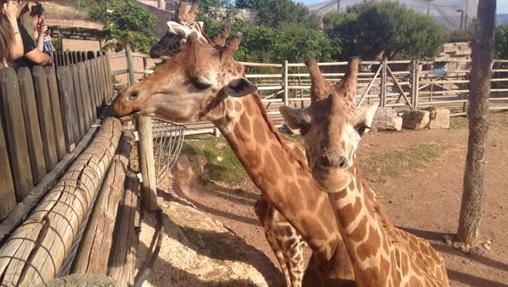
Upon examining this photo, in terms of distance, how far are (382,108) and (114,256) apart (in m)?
10.7

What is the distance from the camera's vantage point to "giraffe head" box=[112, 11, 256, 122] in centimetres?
324

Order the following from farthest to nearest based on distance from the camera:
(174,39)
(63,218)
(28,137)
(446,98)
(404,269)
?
(446,98), (174,39), (404,269), (28,137), (63,218)

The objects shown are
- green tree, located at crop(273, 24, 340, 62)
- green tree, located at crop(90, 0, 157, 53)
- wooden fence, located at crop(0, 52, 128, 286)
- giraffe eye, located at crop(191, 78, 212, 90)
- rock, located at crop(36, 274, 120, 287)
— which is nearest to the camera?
rock, located at crop(36, 274, 120, 287)

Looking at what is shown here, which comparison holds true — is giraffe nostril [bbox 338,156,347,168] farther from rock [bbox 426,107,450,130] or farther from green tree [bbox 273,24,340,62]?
green tree [bbox 273,24,340,62]

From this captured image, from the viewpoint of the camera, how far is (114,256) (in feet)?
10.2

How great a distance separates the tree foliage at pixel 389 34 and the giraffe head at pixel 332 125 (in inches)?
1109

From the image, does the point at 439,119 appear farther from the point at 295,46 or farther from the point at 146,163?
the point at 295,46

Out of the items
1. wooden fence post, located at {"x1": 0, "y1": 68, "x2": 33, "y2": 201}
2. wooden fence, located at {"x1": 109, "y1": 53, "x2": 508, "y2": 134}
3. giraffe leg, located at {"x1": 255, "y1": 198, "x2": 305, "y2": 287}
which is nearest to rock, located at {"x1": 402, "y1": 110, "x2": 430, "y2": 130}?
wooden fence, located at {"x1": 109, "y1": 53, "x2": 508, "y2": 134}

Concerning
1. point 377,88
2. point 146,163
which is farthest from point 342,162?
point 377,88

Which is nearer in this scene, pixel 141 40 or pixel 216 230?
pixel 216 230

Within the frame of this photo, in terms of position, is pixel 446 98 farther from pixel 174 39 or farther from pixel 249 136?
pixel 249 136

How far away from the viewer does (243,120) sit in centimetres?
353

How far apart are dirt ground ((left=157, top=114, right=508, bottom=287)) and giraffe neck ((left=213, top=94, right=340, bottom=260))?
7.09ft

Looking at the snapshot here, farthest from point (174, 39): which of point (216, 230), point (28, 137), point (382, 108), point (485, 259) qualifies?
point (382, 108)
